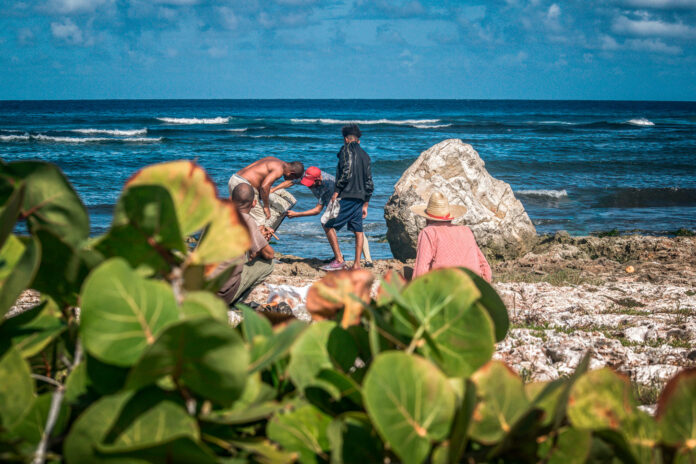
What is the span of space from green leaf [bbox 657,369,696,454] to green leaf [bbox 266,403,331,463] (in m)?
0.39

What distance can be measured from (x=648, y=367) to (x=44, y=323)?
3919mm

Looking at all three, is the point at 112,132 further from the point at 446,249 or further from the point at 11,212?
the point at 11,212

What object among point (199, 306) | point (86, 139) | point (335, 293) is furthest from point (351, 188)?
point (86, 139)

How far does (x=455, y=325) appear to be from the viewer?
708 millimetres

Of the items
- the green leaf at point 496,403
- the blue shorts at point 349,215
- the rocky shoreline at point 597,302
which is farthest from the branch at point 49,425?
the blue shorts at point 349,215

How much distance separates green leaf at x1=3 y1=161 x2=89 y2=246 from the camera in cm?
65

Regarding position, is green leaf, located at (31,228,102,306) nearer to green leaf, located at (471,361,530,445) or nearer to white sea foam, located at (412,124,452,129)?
green leaf, located at (471,361,530,445)

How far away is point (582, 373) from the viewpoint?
0.65m

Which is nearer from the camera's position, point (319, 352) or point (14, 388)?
point (14, 388)

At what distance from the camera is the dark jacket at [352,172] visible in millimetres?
8977

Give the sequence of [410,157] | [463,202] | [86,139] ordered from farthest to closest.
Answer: [86,139] < [410,157] < [463,202]

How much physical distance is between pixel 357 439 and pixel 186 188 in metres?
0.35

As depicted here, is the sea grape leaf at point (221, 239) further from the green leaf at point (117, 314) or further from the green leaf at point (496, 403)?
the green leaf at point (496, 403)

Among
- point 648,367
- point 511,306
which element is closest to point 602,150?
point 511,306
